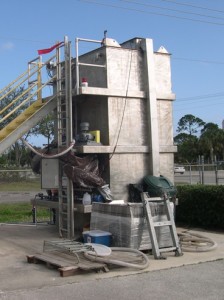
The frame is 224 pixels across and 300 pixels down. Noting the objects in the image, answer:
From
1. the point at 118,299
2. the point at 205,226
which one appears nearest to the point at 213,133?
the point at 205,226

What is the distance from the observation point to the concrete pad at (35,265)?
299 inches

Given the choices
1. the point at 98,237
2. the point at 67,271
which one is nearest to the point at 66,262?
the point at 67,271

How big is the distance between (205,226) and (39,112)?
18.8 ft

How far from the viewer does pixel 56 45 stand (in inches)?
485

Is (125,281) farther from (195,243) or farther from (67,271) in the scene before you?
(195,243)

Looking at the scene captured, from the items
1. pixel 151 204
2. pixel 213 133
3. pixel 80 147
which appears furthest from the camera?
pixel 213 133

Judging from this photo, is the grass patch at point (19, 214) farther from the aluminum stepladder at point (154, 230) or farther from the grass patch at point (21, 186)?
the grass patch at point (21, 186)

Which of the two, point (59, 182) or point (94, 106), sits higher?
point (94, 106)

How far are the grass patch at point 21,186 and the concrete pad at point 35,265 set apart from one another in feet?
72.2

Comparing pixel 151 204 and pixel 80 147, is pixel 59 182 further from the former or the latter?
pixel 151 204

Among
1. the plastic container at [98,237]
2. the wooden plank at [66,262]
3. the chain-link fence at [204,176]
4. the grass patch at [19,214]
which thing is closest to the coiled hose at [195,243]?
the plastic container at [98,237]

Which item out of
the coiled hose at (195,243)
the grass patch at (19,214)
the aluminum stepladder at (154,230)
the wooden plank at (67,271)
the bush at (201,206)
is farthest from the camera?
the grass patch at (19,214)

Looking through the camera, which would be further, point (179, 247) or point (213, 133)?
point (213, 133)

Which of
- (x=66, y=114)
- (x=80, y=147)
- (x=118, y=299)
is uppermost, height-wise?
(x=66, y=114)
